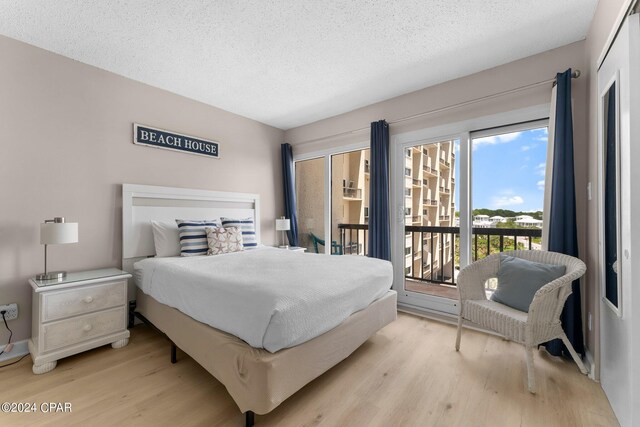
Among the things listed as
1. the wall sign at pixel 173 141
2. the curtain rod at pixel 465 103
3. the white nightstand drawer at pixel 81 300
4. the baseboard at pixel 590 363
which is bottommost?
the baseboard at pixel 590 363

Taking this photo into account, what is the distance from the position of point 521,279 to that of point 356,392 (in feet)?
5.06

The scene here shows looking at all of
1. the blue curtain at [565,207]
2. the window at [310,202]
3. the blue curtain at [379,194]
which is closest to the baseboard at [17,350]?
the window at [310,202]

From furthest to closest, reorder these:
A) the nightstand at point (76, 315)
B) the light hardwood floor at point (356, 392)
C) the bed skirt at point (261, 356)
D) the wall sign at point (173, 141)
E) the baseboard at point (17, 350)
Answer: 1. the wall sign at point (173, 141)
2. the baseboard at point (17, 350)
3. the nightstand at point (76, 315)
4. the light hardwood floor at point (356, 392)
5. the bed skirt at point (261, 356)

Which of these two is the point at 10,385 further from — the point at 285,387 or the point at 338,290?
the point at 338,290

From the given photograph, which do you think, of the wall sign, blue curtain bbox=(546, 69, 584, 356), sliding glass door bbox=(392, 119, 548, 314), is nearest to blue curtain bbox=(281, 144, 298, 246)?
the wall sign

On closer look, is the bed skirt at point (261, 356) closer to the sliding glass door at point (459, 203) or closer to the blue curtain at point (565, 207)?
the sliding glass door at point (459, 203)

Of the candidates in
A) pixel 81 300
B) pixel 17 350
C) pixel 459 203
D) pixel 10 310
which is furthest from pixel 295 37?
pixel 17 350

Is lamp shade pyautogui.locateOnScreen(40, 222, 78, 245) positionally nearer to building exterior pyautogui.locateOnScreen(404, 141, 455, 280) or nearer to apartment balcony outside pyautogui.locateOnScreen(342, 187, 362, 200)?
apartment balcony outside pyautogui.locateOnScreen(342, 187, 362, 200)

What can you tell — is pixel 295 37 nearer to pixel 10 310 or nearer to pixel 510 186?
pixel 510 186

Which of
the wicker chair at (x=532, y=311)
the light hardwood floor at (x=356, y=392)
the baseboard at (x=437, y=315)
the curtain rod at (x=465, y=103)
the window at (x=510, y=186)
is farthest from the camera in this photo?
the baseboard at (x=437, y=315)

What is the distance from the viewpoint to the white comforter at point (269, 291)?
145cm

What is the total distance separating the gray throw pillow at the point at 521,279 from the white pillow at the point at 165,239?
317 cm

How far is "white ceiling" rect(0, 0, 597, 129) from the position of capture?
1948 mm

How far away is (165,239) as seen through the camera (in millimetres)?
2926
